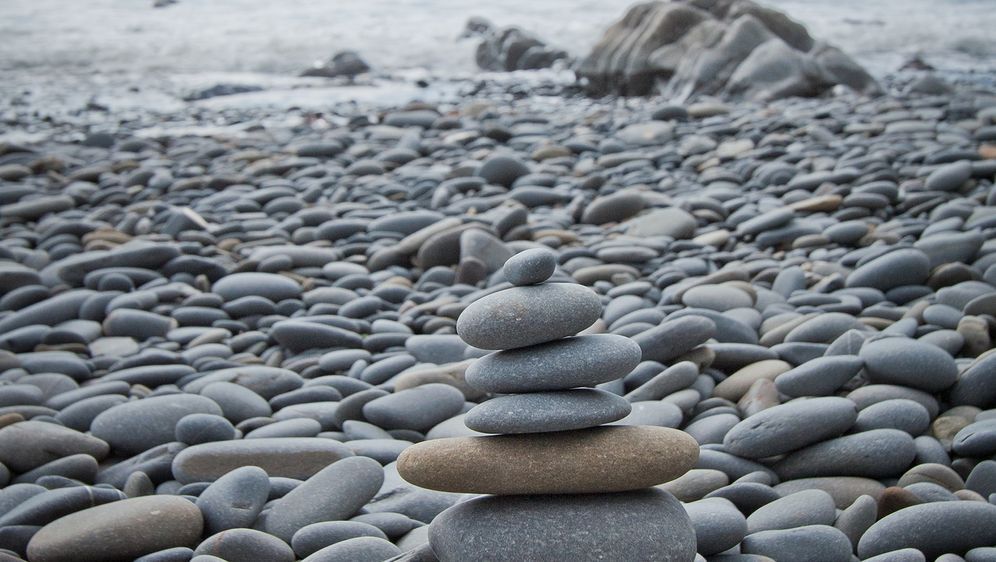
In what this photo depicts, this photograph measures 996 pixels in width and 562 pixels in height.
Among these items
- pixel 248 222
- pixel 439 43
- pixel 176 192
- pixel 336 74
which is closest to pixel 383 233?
pixel 248 222

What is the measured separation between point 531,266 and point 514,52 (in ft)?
53.9

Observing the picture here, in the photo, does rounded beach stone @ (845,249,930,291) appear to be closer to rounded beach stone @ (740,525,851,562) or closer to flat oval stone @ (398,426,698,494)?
rounded beach stone @ (740,525,851,562)

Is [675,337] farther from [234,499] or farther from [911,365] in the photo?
[234,499]

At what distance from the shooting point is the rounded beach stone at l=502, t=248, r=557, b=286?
6.67ft

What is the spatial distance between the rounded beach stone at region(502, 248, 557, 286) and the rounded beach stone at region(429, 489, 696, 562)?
0.50 metres

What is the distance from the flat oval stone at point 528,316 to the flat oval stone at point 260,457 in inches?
41.0

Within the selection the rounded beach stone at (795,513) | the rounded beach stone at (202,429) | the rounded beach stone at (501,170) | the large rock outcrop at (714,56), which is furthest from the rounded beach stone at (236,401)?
the large rock outcrop at (714,56)

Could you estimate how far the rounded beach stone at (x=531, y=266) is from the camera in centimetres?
203

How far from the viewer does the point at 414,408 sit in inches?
125

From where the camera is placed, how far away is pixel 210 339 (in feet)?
13.5

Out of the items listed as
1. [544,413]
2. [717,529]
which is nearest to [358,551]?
[544,413]

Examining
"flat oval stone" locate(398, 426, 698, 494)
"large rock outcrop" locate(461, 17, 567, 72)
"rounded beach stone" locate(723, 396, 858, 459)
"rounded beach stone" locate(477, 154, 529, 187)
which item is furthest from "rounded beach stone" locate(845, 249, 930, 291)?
"large rock outcrop" locate(461, 17, 567, 72)

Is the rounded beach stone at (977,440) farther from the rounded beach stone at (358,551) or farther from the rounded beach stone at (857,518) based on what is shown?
the rounded beach stone at (358,551)

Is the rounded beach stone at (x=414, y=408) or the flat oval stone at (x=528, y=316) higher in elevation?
the flat oval stone at (x=528, y=316)
